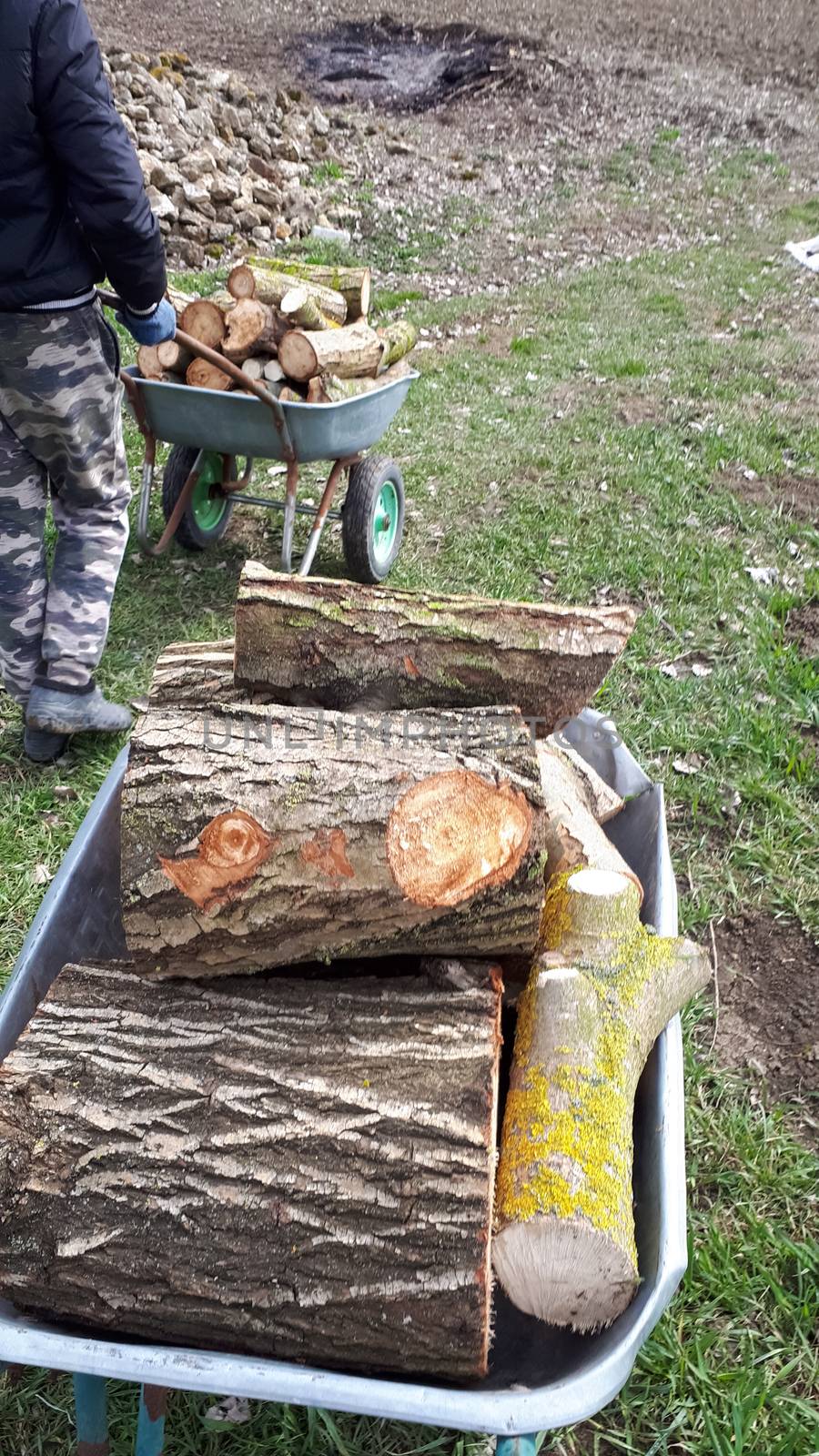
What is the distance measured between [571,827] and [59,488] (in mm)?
2002

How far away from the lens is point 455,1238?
126 centimetres

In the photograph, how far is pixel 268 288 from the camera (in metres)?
3.64

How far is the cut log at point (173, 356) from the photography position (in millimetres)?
3424

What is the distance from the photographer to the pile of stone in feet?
24.2

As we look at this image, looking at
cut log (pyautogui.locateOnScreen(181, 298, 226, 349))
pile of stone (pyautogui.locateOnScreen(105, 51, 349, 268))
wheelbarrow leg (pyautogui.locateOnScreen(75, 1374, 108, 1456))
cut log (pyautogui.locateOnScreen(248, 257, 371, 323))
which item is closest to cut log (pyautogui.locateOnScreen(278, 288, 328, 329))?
cut log (pyautogui.locateOnScreen(181, 298, 226, 349))

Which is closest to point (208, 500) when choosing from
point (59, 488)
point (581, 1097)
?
point (59, 488)

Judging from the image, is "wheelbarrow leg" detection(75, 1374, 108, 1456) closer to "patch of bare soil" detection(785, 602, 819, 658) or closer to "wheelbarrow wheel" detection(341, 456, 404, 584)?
"wheelbarrow wheel" detection(341, 456, 404, 584)

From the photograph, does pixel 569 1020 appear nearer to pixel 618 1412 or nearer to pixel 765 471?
pixel 618 1412

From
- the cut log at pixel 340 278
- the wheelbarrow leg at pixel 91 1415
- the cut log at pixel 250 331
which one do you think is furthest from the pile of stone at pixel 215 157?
the wheelbarrow leg at pixel 91 1415

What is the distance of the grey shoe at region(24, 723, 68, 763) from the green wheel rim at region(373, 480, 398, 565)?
4.86ft

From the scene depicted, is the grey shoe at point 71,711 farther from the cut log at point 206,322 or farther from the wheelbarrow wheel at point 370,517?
the cut log at point 206,322

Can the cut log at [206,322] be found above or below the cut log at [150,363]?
above

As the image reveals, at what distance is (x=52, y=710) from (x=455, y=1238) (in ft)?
7.12

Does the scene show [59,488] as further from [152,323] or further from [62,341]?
[152,323]
